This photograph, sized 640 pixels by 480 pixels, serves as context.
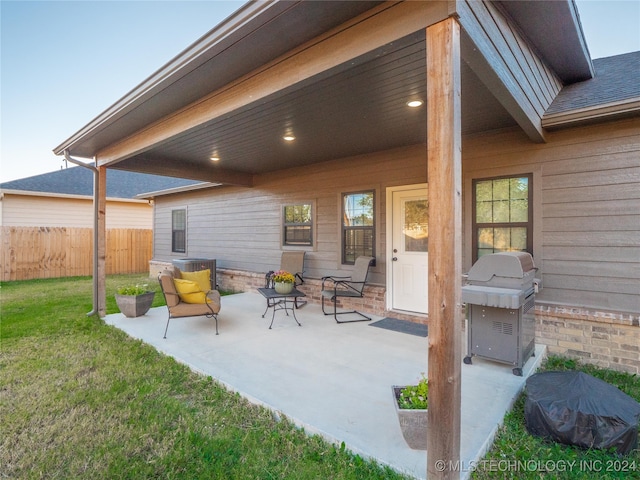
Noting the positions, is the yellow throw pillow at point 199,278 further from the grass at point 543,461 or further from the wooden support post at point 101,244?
the grass at point 543,461

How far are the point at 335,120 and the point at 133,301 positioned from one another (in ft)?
14.3

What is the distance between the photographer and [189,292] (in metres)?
4.61

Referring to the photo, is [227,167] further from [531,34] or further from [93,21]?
[531,34]

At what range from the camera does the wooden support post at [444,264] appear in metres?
1.70

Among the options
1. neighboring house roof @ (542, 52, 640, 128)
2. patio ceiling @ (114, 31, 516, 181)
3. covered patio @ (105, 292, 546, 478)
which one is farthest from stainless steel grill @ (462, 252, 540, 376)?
patio ceiling @ (114, 31, 516, 181)

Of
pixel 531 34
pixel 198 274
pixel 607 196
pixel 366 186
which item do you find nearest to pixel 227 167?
pixel 198 274

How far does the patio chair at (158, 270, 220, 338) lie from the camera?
441 centimetres

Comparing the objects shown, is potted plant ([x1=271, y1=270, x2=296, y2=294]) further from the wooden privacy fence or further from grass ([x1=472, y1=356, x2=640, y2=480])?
the wooden privacy fence

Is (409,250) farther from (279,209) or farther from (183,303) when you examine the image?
(183,303)

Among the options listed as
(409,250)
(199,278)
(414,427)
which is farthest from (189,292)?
(414,427)

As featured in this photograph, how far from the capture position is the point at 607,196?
11.7ft

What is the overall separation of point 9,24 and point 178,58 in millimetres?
6240

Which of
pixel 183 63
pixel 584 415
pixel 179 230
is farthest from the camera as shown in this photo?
pixel 179 230

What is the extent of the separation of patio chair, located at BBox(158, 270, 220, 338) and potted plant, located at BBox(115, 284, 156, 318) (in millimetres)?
1131
